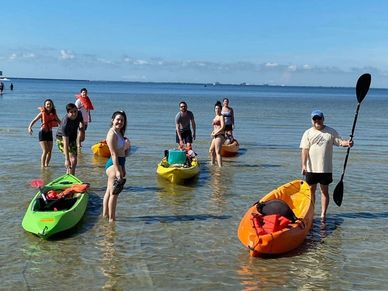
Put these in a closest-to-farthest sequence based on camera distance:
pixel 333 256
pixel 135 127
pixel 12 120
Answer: pixel 333 256 → pixel 135 127 → pixel 12 120

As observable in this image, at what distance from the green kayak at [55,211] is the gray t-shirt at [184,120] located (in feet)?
15.4

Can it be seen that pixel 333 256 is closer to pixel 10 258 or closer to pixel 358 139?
pixel 10 258

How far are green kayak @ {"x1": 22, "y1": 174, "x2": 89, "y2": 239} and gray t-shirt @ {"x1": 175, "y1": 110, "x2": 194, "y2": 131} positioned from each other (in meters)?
4.70

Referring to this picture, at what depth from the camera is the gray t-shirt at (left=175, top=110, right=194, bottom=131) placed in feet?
44.9

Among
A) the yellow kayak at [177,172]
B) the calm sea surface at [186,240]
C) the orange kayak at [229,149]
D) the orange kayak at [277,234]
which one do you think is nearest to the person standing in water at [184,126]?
the calm sea surface at [186,240]

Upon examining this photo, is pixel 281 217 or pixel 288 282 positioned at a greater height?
pixel 281 217

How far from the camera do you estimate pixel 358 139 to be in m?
23.0

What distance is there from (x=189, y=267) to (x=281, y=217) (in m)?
1.61

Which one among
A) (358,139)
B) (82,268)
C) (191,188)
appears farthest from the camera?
(358,139)

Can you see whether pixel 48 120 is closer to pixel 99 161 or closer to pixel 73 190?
pixel 99 161

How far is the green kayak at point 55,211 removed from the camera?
751 centimetres

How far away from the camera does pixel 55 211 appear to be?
7.89 metres

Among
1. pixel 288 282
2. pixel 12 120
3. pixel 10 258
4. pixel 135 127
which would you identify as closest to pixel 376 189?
pixel 288 282

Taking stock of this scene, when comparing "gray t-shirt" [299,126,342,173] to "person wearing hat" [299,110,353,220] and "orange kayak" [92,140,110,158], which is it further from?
"orange kayak" [92,140,110,158]
